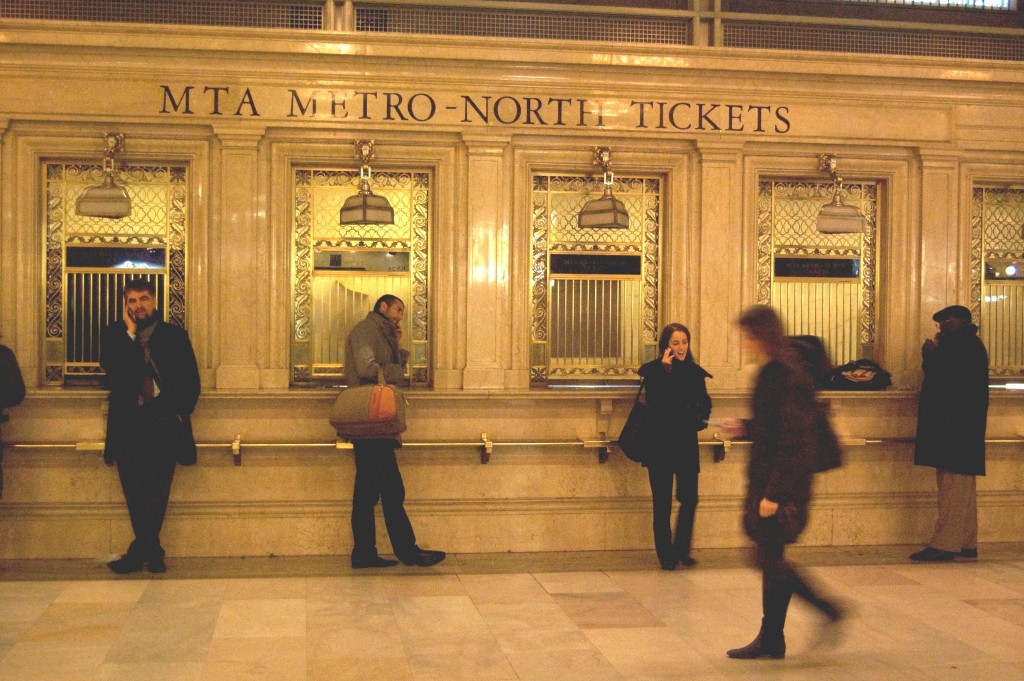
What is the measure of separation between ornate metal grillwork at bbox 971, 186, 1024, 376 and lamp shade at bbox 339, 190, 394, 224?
4967mm

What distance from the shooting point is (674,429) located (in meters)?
8.58

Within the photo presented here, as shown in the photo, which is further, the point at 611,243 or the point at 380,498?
the point at 611,243

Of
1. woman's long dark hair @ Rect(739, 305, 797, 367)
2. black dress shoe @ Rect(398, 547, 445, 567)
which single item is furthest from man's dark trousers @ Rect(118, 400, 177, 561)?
woman's long dark hair @ Rect(739, 305, 797, 367)

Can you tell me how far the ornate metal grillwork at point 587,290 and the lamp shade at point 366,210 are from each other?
1.32m

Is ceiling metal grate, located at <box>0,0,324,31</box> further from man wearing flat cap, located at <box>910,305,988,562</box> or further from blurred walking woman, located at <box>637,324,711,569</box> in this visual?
man wearing flat cap, located at <box>910,305,988,562</box>

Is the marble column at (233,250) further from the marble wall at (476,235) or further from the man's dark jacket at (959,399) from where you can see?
the man's dark jacket at (959,399)

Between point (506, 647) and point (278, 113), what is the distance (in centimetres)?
463

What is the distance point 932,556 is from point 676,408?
233 centimetres

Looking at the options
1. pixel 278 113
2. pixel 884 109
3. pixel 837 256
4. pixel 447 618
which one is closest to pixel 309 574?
pixel 447 618

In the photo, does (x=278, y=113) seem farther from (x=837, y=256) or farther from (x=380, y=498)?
(x=837, y=256)

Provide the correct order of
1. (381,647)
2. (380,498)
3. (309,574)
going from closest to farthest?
(381,647)
(309,574)
(380,498)

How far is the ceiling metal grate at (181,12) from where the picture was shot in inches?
360

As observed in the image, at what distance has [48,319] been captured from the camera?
9.15 meters

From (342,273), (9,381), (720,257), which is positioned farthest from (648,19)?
(9,381)
